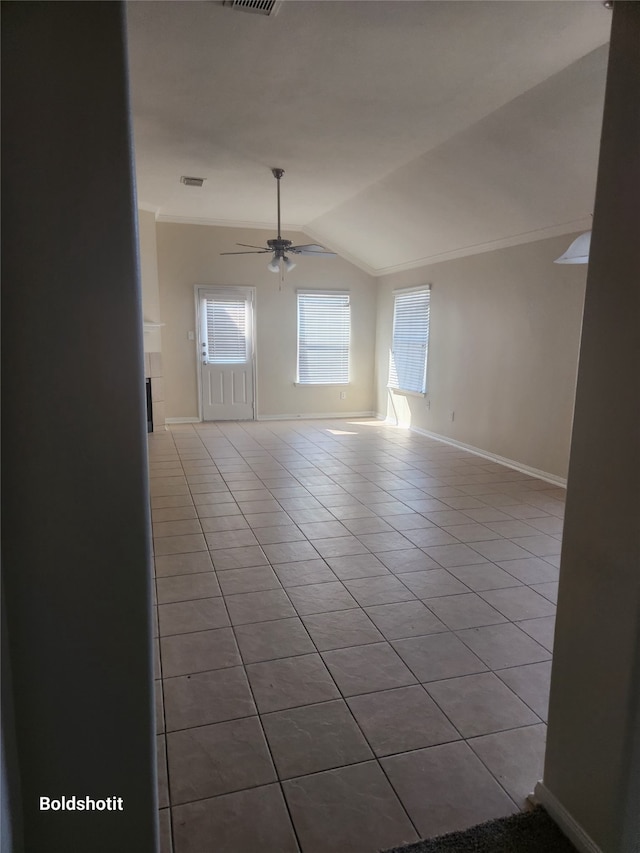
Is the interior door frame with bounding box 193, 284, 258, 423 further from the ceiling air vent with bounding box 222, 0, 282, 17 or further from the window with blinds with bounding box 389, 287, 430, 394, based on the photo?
the ceiling air vent with bounding box 222, 0, 282, 17

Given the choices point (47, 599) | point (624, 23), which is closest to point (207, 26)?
point (624, 23)

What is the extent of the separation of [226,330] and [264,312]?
652mm

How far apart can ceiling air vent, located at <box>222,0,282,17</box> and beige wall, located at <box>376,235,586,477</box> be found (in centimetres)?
333

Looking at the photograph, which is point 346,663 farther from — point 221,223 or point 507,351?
point 221,223

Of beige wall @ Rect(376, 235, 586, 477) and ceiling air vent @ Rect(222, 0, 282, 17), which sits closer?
ceiling air vent @ Rect(222, 0, 282, 17)

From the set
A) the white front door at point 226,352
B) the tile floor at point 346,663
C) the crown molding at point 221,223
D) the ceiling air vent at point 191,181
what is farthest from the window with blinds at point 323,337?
the tile floor at point 346,663

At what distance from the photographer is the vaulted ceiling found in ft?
8.65

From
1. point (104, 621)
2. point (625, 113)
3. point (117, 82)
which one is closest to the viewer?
point (117, 82)

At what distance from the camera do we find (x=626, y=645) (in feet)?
4.20

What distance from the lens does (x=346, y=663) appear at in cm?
228

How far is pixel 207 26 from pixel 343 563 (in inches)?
118

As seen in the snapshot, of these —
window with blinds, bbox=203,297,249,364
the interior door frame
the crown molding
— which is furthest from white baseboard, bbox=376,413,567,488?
the crown molding

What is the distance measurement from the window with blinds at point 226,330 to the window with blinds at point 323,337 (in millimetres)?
890

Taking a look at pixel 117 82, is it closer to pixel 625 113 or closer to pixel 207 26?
pixel 625 113
